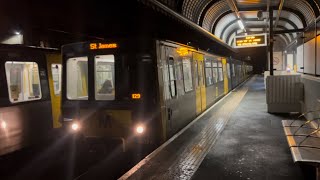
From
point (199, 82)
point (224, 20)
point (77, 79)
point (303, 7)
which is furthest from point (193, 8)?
point (77, 79)

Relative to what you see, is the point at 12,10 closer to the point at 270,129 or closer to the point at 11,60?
the point at 11,60

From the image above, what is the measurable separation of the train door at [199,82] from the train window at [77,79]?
12.7 feet

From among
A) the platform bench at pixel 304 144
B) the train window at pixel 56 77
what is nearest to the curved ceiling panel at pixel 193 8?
the train window at pixel 56 77

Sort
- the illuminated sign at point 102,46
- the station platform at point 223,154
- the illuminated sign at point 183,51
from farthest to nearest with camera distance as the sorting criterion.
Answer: the illuminated sign at point 183,51
the illuminated sign at point 102,46
the station platform at point 223,154

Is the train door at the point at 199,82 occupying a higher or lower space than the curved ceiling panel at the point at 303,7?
lower

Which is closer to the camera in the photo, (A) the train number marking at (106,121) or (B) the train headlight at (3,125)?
(A) the train number marking at (106,121)

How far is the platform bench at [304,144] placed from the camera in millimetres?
3715

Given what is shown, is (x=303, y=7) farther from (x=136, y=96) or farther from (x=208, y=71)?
(x=136, y=96)

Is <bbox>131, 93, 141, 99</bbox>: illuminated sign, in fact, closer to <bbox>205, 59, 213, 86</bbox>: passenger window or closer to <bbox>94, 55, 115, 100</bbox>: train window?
<bbox>94, 55, 115, 100</bbox>: train window

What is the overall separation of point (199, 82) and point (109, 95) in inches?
173

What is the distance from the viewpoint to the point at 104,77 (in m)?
6.37

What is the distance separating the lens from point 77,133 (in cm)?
649

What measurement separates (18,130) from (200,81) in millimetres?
5513

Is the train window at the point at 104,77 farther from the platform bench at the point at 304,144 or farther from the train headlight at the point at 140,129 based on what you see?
the platform bench at the point at 304,144
